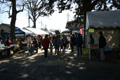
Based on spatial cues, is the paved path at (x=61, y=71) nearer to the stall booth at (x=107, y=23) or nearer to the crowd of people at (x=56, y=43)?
the stall booth at (x=107, y=23)

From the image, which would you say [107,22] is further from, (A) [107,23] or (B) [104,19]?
(B) [104,19]

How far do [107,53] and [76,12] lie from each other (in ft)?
34.6

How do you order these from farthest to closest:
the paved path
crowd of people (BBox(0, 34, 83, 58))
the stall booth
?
1. crowd of people (BBox(0, 34, 83, 58))
2. the stall booth
3. the paved path

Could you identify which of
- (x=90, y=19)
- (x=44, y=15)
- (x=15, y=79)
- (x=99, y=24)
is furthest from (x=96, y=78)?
(x=44, y=15)

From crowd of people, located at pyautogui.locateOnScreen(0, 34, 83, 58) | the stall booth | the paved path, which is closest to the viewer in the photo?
the paved path

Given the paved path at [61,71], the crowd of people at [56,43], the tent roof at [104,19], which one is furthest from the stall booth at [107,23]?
the paved path at [61,71]

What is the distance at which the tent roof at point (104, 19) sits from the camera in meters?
8.79

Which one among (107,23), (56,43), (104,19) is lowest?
(56,43)

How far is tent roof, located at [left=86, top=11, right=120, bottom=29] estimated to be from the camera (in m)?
8.79

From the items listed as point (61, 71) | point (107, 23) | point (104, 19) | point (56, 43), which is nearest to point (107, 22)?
point (107, 23)

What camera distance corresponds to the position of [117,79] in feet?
16.3

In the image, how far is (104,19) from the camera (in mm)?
9555

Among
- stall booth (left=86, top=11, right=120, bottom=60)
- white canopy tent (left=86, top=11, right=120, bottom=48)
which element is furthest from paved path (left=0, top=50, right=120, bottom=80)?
white canopy tent (left=86, top=11, right=120, bottom=48)

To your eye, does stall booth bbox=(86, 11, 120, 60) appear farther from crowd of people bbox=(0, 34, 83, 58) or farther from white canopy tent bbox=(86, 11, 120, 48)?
crowd of people bbox=(0, 34, 83, 58)
